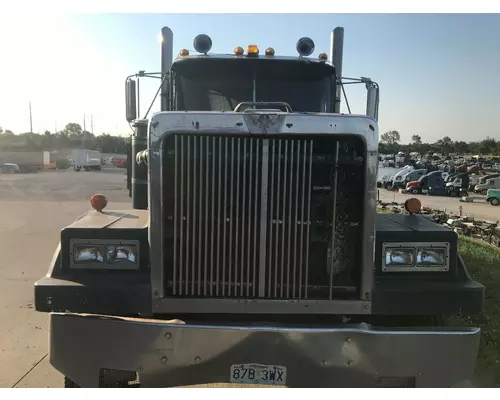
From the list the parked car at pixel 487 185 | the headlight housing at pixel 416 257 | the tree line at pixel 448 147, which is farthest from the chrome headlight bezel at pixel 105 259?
the tree line at pixel 448 147

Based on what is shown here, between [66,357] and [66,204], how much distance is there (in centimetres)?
1704

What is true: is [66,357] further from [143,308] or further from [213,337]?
[213,337]

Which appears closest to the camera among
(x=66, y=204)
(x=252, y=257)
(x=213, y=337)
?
(x=213, y=337)

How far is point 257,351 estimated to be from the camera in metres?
2.93

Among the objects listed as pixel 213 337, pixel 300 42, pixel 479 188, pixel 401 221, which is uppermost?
pixel 300 42

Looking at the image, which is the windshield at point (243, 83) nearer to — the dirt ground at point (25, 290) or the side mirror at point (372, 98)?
the side mirror at point (372, 98)

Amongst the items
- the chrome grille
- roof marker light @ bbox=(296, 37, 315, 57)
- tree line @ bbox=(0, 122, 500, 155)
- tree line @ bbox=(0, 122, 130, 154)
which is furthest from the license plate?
tree line @ bbox=(0, 122, 130, 154)

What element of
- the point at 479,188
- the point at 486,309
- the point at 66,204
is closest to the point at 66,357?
the point at 486,309

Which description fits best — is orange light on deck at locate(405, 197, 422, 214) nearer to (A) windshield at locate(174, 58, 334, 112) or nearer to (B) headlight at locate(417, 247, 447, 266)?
(B) headlight at locate(417, 247, 447, 266)

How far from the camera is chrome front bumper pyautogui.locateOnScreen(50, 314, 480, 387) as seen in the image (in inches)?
115

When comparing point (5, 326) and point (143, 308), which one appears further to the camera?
point (5, 326)

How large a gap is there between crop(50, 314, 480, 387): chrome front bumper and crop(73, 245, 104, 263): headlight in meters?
0.45

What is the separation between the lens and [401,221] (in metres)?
3.89


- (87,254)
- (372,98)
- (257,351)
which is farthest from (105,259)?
(372,98)
